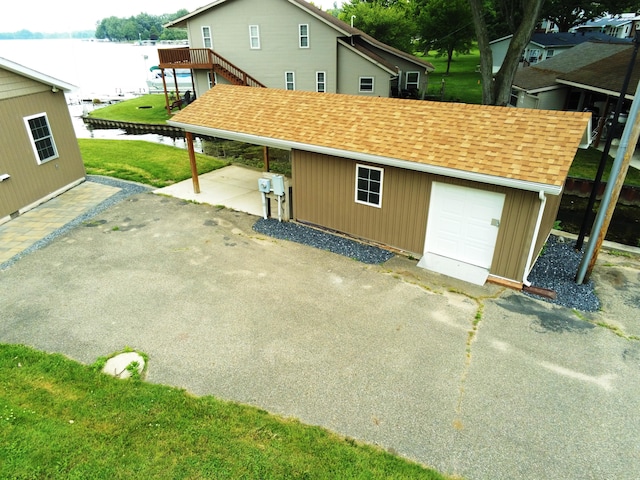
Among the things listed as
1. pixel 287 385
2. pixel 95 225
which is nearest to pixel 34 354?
pixel 287 385

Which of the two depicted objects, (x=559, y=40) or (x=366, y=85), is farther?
(x=559, y=40)

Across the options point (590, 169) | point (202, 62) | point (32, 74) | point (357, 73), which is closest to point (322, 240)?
point (32, 74)

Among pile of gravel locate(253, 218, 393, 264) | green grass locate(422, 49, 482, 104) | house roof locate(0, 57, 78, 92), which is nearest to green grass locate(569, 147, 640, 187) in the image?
pile of gravel locate(253, 218, 393, 264)

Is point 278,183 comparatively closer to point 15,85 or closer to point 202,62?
point 15,85

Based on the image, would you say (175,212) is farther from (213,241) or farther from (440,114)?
(440,114)

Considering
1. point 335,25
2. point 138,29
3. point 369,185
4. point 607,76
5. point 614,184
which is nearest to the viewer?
point 614,184

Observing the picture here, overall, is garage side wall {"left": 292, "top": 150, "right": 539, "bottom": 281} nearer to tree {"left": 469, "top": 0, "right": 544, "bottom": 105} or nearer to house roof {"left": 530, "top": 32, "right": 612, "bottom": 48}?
tree {"left": 469, "top": 0, "right": 544, "bottom": 105}
